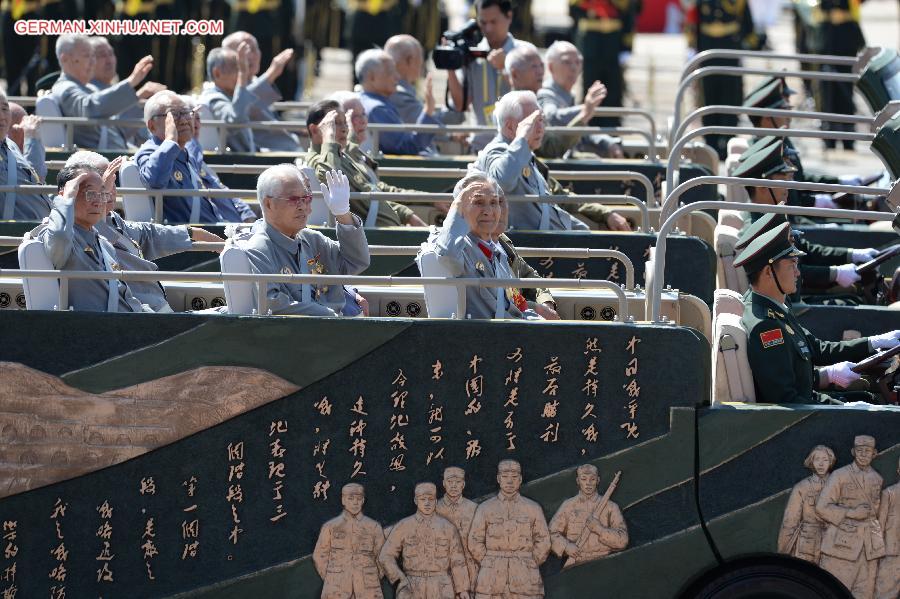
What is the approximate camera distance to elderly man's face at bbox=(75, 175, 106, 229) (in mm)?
8031

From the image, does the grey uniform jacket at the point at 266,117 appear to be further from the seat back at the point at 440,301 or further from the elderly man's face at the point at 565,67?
the seat back at the point at 440,301

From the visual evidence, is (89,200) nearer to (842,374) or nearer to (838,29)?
(842,374)

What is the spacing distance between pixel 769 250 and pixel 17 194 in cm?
441

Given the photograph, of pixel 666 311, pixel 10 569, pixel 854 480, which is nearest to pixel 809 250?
pixel 666 311

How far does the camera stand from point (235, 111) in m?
13.3

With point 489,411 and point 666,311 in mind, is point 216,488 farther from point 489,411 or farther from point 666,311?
point 666,311

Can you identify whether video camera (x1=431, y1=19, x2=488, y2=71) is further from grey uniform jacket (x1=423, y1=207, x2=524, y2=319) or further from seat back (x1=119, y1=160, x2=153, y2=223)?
grey uniform jacket (x1=423, y1=207, x2=524, y2=319)

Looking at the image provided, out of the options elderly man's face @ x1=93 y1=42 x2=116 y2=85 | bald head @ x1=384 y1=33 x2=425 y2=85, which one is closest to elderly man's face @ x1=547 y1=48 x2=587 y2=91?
bald head @ x1=384 y1=33 x2=425 y2=85

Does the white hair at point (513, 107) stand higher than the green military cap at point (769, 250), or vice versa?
the white hair at point (513, 107)

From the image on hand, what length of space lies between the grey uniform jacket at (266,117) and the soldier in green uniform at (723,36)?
6843 mm

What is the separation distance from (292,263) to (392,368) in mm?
864

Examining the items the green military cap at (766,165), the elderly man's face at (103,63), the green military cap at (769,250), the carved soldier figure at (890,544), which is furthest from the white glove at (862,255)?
the elderly man's face at (103,63)

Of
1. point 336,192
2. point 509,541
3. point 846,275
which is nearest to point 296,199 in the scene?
point 336,192

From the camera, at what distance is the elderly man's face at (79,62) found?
508 inches
